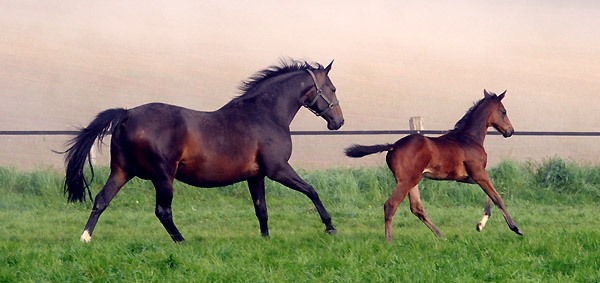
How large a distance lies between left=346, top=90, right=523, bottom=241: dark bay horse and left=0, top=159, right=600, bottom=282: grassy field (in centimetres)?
43

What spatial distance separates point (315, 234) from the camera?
23.8 feet

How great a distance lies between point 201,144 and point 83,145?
146 centimetres

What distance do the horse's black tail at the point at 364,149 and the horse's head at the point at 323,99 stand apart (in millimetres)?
687

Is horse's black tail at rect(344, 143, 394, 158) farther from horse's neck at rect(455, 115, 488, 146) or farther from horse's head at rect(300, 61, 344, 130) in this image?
horse's neck at rect(455, 115, 488, 146)

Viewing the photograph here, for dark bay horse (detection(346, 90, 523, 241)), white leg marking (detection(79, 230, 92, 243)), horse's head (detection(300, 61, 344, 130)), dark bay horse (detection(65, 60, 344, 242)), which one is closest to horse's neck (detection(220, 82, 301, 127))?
dark bay horse (detection(65, 60, 344, 242))

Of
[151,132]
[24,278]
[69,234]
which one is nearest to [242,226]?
[69,234]

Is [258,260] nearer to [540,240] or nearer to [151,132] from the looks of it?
[151,132]

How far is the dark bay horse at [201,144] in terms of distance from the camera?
6.95 m

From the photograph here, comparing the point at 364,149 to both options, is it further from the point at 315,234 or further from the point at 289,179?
the point at 315,234

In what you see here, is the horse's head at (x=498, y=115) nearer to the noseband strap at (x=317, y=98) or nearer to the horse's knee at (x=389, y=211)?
the noseband strap at (x=317, y=98)

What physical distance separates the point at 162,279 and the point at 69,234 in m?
3.65

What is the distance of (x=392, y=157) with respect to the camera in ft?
24.7

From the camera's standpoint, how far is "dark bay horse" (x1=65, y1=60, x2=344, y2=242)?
6.95 m

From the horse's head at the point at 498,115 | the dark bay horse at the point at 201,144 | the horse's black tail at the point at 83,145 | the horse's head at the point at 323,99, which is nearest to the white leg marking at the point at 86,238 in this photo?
the dark bay horse at the point at 201,144
